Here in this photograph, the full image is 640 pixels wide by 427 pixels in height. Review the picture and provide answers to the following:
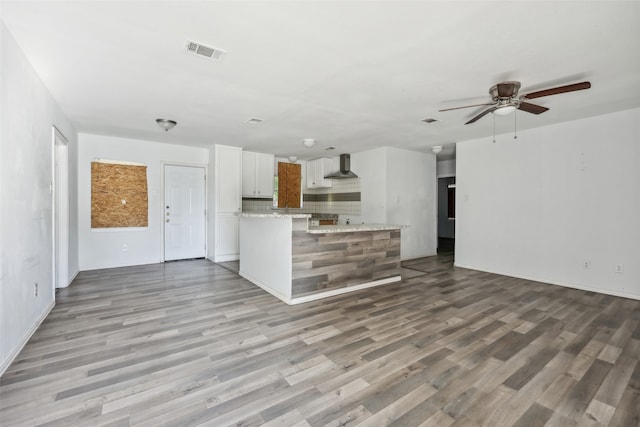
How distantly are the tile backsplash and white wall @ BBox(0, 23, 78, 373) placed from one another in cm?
410

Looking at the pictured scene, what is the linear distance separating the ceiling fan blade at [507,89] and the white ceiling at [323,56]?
0.07m

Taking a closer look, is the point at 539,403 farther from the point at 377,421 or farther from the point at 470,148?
the point at 470,148

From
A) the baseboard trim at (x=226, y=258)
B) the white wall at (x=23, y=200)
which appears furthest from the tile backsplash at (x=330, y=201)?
the white wall at (x=23, y=200)

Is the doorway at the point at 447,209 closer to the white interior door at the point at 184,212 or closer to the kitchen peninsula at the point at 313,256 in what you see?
the kitchen peninsula at the point at 313,256

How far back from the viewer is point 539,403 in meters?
1.78

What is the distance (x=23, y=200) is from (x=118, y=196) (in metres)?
3.28

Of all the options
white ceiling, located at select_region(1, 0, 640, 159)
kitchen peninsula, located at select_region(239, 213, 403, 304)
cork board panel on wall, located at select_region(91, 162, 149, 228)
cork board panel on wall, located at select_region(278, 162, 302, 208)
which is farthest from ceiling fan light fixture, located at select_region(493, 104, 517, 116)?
cork board panel on wall, located at select_region(91, 162, 149, 228)

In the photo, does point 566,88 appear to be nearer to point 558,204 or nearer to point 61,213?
point 558,204

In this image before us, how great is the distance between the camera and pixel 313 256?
3732mm

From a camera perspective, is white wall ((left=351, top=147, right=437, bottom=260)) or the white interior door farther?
white wall ((left=351, top=147, right=437, bottom=260))

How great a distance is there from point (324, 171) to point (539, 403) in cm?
616

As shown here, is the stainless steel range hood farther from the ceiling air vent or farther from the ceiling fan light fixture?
the ceiling air vent

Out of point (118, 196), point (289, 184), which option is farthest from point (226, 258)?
point (289, 184)

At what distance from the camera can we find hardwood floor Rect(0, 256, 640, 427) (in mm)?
1674
